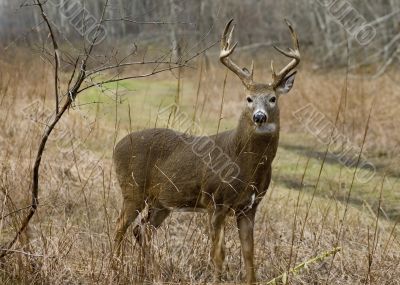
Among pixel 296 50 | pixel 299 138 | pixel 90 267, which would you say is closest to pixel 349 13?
pixel 299 138

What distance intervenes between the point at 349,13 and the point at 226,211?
1408cm

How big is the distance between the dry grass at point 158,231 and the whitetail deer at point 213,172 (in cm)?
22

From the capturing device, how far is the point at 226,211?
4.85m

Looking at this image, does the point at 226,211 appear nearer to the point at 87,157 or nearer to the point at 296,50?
the point at 296,50

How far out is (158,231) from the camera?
18.2 feet

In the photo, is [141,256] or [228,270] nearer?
[141,256]

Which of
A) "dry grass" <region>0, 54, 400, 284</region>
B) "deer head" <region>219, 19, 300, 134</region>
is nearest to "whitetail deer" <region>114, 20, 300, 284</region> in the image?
"deer head" <region>219, 19, 300, 134</region>

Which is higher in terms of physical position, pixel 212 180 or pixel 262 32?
pixel 262 32

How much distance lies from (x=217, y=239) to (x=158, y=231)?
906 mm

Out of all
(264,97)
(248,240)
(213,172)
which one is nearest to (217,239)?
(248,240)

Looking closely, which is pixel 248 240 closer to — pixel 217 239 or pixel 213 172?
pixel 217 239

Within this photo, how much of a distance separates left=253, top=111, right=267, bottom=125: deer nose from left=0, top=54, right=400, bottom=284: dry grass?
0.70 metres

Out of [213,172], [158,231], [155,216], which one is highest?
[213,172]

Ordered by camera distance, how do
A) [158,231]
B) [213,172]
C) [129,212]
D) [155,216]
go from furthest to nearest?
[158,231] → [155,216] → [129,212] → [213,172]
